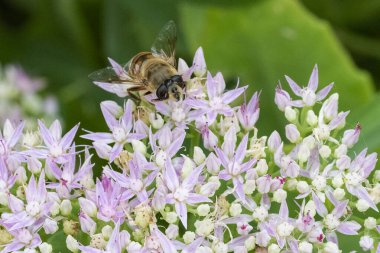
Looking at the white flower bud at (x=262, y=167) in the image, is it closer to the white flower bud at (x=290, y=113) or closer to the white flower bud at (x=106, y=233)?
the white flower bud at (x=290, y=113)

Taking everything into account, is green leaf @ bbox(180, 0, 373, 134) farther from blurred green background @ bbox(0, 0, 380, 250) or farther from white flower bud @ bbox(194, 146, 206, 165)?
white flower bud @ bbox(194, 146, 206, 165)

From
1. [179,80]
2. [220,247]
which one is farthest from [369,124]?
[220,247]

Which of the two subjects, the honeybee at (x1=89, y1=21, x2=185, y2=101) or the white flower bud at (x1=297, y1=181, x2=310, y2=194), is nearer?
the white flower bud at (x1=297, y1=181, x2=310, y2=194)

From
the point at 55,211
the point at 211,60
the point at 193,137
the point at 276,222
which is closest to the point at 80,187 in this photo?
the point at 55,211

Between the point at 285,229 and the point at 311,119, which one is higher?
the point at 311,119

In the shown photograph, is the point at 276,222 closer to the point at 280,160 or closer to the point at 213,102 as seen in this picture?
the point at 280,160

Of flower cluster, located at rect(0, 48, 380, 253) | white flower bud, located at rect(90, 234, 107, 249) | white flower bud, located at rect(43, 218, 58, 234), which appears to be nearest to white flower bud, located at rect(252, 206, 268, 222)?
flower cluster, located at rect(0, 48, 380, 253)

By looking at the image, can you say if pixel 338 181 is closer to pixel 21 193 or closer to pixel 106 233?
pixel 106 233
